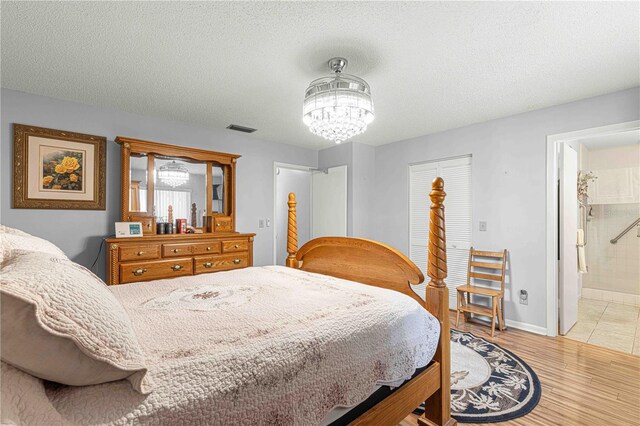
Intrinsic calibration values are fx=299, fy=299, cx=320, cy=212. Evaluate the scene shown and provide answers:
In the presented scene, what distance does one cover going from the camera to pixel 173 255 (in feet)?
10.9

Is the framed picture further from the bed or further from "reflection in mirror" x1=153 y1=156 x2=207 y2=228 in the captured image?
the bed

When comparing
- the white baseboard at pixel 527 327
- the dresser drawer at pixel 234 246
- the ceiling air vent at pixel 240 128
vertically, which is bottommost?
the white baseboard at pixel 527 327

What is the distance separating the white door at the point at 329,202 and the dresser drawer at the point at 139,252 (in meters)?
2.61

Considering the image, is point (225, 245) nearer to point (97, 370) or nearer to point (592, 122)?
point (97, 370)

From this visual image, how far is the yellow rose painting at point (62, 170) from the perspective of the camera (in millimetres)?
2967

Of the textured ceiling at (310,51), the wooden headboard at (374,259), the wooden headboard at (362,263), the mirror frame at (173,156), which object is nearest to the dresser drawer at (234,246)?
the mirror frame at (173,156)

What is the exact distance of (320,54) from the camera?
7.10 feet

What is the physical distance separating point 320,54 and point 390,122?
1.76 metres

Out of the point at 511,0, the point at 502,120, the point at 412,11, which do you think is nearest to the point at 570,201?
the point at 502,120

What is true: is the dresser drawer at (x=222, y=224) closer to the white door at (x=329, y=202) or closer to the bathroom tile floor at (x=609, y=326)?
the white door at (x=329, y=202)

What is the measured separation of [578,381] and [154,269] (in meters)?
3.87

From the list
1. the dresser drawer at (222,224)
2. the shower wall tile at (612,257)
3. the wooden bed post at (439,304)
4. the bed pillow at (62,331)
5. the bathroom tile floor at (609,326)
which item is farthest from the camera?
the shower wall tile at (612,257)

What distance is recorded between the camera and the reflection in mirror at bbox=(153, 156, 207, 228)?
3.55 m

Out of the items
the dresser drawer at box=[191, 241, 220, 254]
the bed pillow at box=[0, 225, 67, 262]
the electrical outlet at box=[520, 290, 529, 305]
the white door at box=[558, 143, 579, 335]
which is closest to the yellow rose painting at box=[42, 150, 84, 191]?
the dresser drawer at box=[191, 241, 220, 254]
